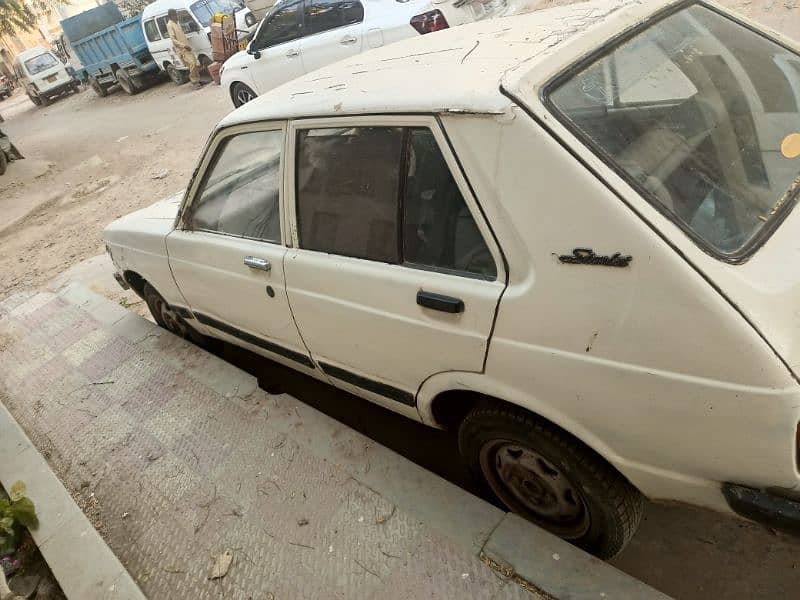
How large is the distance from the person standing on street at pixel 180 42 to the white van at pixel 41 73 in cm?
985

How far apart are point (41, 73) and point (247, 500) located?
23.2m

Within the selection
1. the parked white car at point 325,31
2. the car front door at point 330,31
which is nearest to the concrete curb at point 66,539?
the parked white car at point 325,31

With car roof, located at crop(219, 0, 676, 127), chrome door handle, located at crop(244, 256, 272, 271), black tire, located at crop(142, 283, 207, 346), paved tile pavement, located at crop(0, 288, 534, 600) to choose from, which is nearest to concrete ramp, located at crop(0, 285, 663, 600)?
paved tile pavement, located at crop(0, 288, 534, 600)

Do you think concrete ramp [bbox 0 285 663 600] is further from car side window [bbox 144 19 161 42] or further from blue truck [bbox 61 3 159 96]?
blue truck [bbox 61 3 159 96]

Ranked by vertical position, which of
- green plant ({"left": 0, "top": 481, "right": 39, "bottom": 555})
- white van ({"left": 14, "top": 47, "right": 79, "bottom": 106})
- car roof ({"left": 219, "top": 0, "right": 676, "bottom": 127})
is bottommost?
green plant ({"left": 0, "top": 481, "right": 39, "bottom": 555})

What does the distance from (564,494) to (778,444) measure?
768 mm

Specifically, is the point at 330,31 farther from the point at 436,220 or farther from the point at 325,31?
the point at 436,220

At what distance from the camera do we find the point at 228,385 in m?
3.11

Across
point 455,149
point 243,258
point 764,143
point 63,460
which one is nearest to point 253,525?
point 243,258

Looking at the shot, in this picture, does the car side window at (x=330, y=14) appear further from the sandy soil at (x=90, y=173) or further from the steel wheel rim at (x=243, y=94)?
the sandy soil at (x=90, y=173)

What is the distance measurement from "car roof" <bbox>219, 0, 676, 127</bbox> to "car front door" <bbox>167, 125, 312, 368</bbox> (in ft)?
0.68

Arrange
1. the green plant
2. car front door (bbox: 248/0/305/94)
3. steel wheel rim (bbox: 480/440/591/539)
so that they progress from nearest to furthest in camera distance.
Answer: steel wheel rim (bbox: 480/440/591/539)
the green plant
car front door (bbox: 248/0/305/94)

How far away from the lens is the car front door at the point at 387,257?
1.63 metres

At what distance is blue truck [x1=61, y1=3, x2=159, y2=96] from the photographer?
15.4 m
